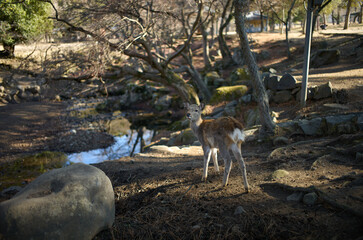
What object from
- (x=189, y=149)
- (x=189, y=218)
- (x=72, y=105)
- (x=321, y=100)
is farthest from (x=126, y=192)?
(x=72, y=105)

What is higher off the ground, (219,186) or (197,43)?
(197,43)

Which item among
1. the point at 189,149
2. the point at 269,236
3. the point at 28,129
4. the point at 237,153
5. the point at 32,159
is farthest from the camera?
the point at 28,129

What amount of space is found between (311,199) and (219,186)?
1683mm

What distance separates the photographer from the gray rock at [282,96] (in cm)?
1205

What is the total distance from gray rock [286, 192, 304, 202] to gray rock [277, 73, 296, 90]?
8.62m

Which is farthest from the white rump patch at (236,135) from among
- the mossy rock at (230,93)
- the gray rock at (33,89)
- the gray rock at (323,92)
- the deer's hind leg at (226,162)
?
the gray rock at (33,89)

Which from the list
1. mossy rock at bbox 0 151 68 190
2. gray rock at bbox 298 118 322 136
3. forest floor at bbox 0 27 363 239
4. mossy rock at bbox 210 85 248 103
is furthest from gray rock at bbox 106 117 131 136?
gray rock at bbox 298 118 322 136

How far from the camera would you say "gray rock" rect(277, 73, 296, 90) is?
38.3ft

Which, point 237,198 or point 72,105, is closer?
point 237,198

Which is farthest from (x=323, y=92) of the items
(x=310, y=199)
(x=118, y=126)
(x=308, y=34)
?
(x=118, y=126)

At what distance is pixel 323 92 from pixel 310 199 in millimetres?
7753

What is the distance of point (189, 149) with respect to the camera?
1020 cm

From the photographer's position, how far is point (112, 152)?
49.2 feet

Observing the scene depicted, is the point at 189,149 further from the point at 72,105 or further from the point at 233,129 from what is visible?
the point at 72,105
